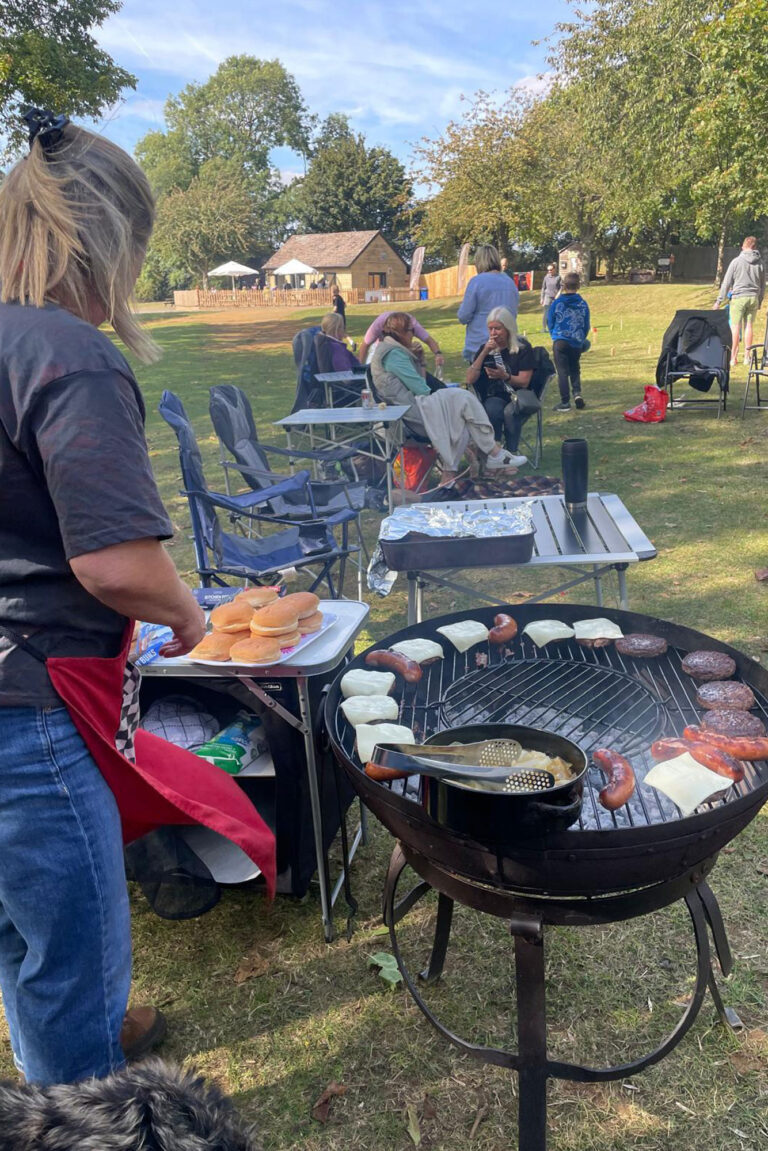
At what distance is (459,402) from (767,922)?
5.00 m

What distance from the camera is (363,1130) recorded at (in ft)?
6.47

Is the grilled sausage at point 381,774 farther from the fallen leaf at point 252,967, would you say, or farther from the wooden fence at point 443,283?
the wooden fence at point 443,283

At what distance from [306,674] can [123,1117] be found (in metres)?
1.37

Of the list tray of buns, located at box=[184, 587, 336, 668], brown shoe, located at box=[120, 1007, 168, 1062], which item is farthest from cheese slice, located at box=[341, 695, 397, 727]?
brown shoe, located at box=[120, 1007, 168, 1062]

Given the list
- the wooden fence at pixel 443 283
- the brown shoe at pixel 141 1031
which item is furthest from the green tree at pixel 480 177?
the brown shoe at pixel 141 1031

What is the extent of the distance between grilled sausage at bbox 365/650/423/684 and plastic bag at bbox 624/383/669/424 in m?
8.40

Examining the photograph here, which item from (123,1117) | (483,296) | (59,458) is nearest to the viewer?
(123,1117)

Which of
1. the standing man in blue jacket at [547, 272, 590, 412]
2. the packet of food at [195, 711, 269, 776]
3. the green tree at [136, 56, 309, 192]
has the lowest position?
the packet of food at [195, 711, 269, 776]

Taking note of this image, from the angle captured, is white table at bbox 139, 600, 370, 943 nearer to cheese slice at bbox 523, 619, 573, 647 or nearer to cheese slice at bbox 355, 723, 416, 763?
cheese slice at bbox 355, 723, 416, 763

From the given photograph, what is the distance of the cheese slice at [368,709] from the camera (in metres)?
2.13

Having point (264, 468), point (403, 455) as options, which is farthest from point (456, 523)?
point (403, 455)

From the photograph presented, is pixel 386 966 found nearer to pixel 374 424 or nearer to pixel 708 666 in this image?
pixel 708 666

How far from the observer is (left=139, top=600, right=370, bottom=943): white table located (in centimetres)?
228

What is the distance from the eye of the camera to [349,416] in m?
6.57
